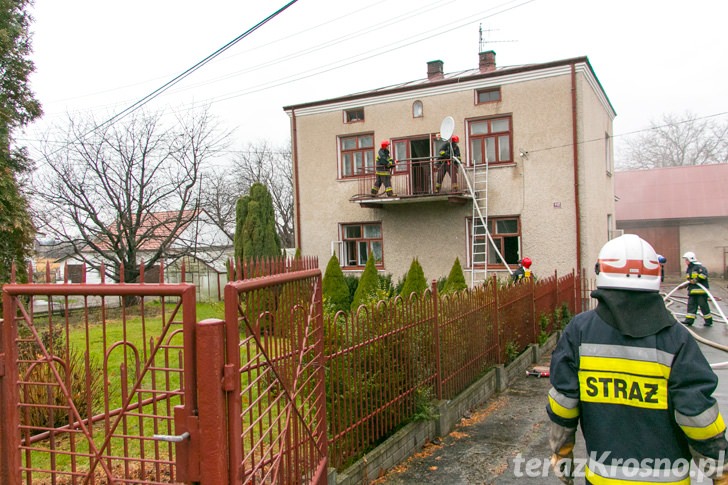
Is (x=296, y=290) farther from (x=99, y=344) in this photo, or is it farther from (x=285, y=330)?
(x=99, y=344)

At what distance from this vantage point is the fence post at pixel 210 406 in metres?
2.20

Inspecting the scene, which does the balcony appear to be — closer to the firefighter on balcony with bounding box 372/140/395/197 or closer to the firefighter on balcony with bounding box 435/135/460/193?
the firefighter on balcony with bounding box 435/135/460/193

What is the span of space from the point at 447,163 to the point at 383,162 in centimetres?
192

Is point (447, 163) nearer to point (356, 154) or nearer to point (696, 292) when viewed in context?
point (356, 154)

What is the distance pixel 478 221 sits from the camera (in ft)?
56.9

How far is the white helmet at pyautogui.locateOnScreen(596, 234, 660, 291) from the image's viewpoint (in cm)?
276

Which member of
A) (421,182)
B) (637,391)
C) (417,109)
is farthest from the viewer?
(417,109)

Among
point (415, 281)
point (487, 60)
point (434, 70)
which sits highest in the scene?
point (434, 70)

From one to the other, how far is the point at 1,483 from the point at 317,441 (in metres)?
1.75

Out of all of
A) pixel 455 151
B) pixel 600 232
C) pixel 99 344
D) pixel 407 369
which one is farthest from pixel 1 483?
pixel 600 232

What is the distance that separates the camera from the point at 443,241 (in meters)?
17.7

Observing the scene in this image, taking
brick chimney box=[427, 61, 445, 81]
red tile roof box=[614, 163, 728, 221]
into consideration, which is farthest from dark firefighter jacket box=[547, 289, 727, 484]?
red tile roof box=[614, 163, 728, 221]

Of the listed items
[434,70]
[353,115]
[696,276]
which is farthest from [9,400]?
[434,70]

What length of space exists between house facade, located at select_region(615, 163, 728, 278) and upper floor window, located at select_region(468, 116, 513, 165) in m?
15.6
